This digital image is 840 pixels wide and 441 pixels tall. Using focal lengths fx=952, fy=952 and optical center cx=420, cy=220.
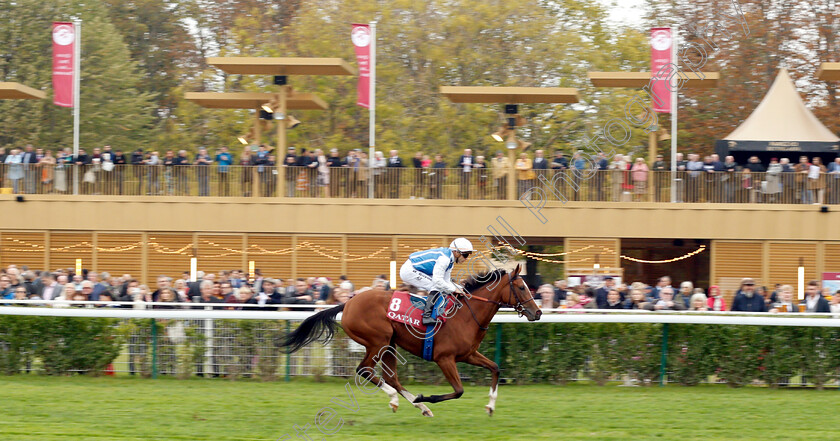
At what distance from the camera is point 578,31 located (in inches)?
1018

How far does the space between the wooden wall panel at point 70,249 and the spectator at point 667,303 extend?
12.5 m

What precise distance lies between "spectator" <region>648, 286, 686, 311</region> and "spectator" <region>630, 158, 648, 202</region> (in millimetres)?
6991

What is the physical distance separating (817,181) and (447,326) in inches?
487

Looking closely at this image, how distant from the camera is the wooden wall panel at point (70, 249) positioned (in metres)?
19.5

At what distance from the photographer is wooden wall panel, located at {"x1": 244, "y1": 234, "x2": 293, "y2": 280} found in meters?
19.3

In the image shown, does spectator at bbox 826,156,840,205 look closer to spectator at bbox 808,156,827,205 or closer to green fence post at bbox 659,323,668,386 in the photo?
spectator at bbox 808,156,827,205

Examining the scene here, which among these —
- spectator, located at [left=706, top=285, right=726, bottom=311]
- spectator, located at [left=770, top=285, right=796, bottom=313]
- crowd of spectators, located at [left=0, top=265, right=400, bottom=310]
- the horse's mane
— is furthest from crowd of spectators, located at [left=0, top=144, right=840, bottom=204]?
the horse's mane

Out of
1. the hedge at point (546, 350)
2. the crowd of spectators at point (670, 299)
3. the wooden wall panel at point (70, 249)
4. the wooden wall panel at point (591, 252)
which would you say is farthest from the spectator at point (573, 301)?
the wooden wall panel at point (70, 249)

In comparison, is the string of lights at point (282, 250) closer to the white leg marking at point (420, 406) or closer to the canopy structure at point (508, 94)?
the canopy structure at point (508, 94)

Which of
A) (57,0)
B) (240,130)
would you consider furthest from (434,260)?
(57,0)

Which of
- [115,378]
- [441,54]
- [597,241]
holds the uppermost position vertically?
[441,54]

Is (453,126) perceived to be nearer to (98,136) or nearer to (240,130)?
(240,130)

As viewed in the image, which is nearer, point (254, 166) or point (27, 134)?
point (254, 166)

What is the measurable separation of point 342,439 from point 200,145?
2553 cm
